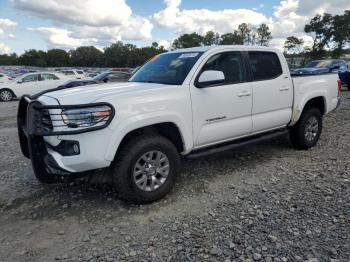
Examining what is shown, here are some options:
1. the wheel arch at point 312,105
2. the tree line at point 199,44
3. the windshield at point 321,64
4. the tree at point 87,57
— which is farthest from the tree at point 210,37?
the wheel arch at point 312,105

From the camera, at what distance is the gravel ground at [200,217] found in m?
3.08

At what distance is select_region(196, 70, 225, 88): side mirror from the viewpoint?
4152 mm

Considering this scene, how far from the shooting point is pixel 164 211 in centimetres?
385

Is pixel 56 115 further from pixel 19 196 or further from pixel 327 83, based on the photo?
pixel 327 83

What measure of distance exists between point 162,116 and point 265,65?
7.38 ft

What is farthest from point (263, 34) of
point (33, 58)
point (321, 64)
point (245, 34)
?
point (33, 58)

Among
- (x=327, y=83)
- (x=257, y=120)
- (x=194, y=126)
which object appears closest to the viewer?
(x=194, y=126)

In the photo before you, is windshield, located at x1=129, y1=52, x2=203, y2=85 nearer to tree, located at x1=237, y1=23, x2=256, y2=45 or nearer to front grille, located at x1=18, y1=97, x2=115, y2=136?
front grille, located at x1=18, y1=97, x2=115, y2=136

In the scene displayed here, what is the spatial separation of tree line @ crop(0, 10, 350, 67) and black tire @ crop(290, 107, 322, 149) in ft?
121

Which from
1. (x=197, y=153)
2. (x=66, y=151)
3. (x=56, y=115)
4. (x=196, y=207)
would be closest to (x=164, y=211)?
(x=196, y=207)

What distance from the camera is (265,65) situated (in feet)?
17.3

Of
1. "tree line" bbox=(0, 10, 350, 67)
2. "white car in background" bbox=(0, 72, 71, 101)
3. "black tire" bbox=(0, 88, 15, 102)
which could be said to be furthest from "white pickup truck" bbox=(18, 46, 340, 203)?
"tree line" bbox=(0, 10, 350, 67)

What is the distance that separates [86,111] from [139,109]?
574 millimetres

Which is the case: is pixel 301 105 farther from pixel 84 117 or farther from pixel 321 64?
pixel 321 64
